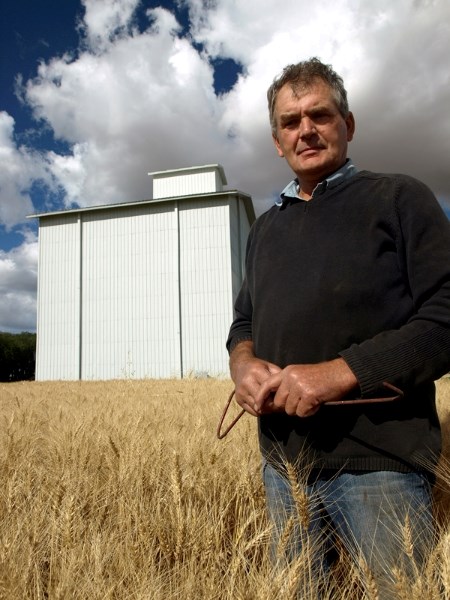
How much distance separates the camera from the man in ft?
3.74

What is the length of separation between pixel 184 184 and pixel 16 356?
24.0m

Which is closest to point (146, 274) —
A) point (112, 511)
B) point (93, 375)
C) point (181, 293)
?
point (181, 293)

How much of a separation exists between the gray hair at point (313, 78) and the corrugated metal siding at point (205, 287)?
1429cm

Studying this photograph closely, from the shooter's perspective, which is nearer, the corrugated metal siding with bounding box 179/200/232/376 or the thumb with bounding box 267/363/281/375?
the thumb with bounding box 267/363/281/375

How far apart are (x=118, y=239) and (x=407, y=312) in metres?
17.5

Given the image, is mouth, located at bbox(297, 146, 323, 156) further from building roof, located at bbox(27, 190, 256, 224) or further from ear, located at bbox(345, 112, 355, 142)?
building roof, located at bbox(27, 190, 256, 224)

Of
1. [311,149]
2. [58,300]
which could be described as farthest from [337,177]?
[58,300]

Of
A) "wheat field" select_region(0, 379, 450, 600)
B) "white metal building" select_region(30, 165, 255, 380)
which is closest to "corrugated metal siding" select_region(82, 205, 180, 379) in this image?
"white metal building" select_region(30, 165, 255, 380)

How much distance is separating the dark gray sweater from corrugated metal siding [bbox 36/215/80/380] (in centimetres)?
1684

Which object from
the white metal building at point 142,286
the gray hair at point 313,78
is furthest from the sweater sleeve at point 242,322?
the white metal building at point 142,286

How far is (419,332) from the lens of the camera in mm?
1128

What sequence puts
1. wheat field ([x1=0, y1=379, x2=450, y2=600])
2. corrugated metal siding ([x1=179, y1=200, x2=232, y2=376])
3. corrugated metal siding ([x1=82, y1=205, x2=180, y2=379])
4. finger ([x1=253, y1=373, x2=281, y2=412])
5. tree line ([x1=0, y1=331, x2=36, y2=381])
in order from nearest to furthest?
1. wheat field ([x1=0, y1=379, x2=450, y2=600])
2. finger ([x1=253, y1=373, x2=281, y2=412])
3. corrugated metal siding ([x1=179, y1=200, x2=232, y2=376])
4. corrugated metal siding ([x1=82, y1=205, x2=180, y2=379])
5. tree line ([x1=0, y1=331, x2=36, y2=381])

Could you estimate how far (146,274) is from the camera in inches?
678

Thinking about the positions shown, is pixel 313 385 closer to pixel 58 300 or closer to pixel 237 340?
pixel 237 340
